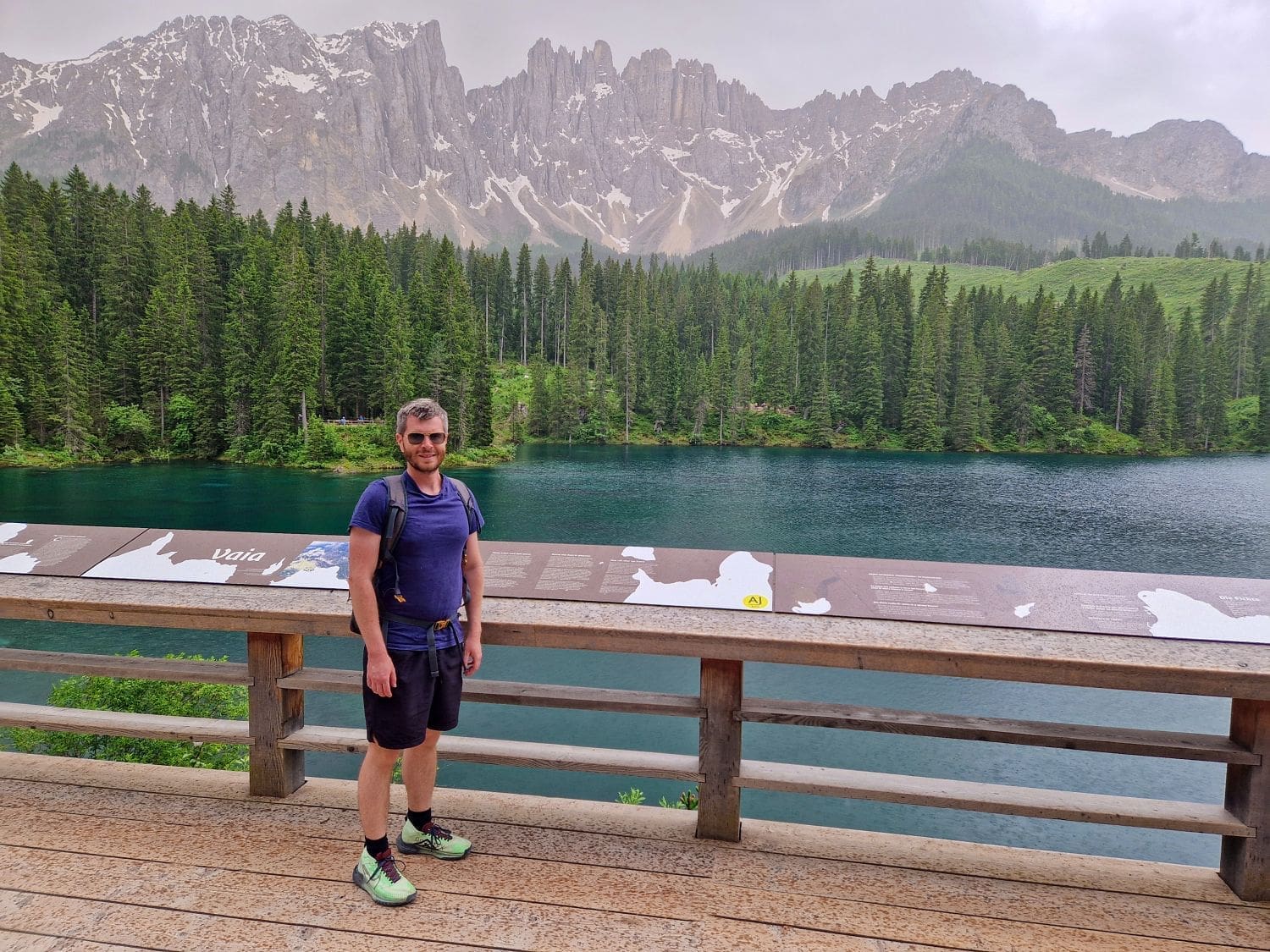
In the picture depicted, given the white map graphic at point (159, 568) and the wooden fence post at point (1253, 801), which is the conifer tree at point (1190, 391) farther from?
the white map graphic at point (159, 568)

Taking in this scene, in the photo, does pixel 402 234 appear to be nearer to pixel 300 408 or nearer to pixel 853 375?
pixel 300 408

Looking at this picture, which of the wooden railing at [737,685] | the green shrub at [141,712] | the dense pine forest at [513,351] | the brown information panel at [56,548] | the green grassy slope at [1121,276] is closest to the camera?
the wooden railing at [737,685]

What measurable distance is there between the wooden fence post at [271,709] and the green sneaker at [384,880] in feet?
3.43

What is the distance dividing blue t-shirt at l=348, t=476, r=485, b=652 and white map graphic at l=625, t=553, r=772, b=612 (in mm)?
910

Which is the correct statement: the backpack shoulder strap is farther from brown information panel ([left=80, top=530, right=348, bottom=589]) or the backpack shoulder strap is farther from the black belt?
brown information panel ([left=80, top=530, right=348, bottom=589])

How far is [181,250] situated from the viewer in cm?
6538

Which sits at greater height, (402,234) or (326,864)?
(402,234)

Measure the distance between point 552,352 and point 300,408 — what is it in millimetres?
49235

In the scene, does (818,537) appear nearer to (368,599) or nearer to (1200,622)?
(1200,622)

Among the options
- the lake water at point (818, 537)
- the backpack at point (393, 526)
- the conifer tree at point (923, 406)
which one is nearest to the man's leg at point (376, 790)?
the backpack at point (393, 526)

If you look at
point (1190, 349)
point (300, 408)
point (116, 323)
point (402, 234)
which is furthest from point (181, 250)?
point (1190, 349)

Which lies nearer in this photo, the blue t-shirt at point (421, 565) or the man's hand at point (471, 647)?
the blue t-shirt at point (421, 565)

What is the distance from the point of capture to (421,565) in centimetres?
315

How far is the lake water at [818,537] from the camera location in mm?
14555
